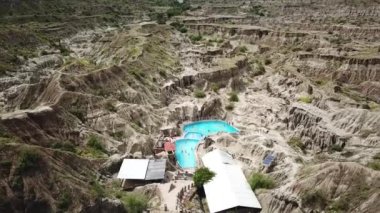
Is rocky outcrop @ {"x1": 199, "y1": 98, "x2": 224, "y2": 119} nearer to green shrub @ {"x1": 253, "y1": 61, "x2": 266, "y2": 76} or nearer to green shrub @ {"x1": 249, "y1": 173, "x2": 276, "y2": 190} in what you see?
green shrub @ {"x1": 253, "y1": 61, "x2": 266, "y2": 76}

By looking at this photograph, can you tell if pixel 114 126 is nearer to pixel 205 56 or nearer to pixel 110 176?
pixel 110 176

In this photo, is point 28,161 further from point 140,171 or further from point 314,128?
point 314,128

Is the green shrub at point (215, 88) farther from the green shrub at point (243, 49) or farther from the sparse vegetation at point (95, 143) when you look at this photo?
the sparse vegetation at point (95, 143)

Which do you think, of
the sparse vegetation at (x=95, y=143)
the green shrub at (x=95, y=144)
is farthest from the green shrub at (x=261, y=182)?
the sparse vegetation at (x=95, y=143)

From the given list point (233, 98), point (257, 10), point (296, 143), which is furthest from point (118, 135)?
point (257, 10)

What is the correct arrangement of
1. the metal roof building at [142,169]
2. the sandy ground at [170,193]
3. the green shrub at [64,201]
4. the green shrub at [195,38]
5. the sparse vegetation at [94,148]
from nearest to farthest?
1. the green shrub at [64,201]
2. the sandy ground at [170,193]
3. the metal roof building at [142,169]
4. the sparse vegetation at [94,148]
5. the green shrub at [195,38]
